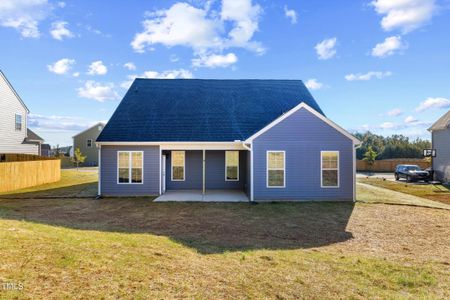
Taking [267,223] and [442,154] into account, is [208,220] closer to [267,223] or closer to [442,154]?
[267,223]

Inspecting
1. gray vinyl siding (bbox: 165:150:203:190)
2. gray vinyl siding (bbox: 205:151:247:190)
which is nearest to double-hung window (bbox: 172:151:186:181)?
gray vinyl siding (bbox: 165:150:203:190)

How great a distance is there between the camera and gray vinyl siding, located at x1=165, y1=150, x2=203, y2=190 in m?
18.7

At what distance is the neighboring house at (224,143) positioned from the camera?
14984 millimetres

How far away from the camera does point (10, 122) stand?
26453 mm

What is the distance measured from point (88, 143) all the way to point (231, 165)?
37.8 m

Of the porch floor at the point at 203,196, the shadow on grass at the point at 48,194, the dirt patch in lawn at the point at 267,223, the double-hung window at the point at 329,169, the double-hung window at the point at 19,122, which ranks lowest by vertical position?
the dirt patch in lawn at the point at 267,223

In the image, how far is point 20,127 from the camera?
2802 cm

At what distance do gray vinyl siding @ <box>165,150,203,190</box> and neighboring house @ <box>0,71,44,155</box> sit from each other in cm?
1654

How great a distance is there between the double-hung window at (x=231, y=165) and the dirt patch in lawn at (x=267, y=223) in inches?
185

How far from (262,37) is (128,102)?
9.54 m

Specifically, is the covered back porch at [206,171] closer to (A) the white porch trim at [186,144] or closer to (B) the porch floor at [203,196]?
(B) the porch floor at [203,196]

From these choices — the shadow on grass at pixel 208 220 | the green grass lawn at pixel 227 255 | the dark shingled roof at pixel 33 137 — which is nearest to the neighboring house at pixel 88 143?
the dark shingled roof at pixel 33 137

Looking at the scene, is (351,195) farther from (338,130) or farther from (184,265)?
(184,265)

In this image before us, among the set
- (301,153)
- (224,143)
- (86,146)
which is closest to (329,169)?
(301,153)
